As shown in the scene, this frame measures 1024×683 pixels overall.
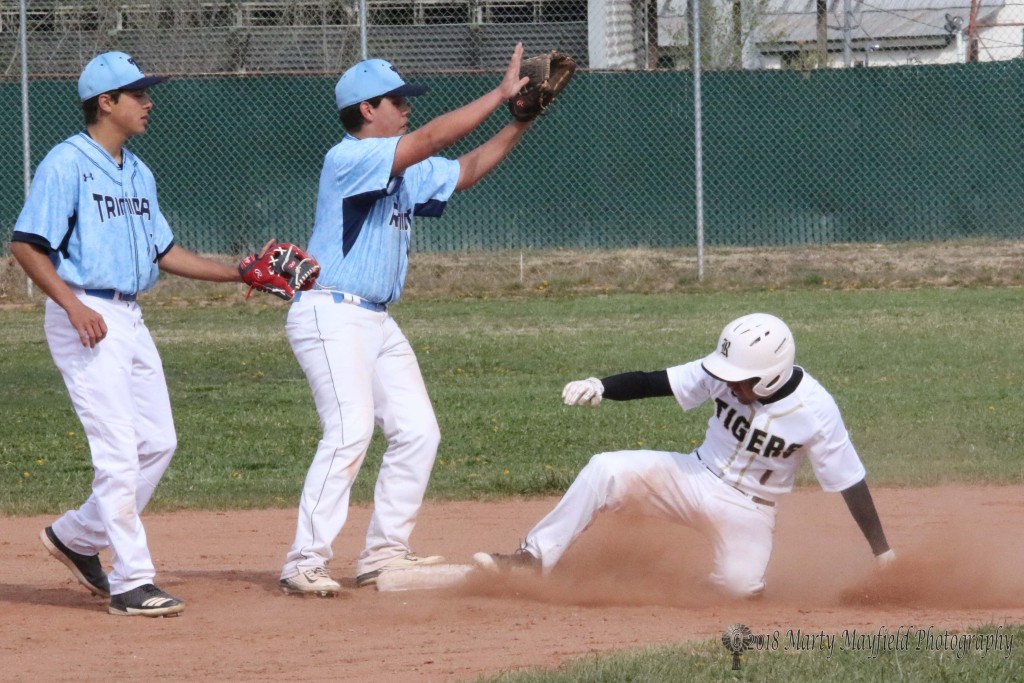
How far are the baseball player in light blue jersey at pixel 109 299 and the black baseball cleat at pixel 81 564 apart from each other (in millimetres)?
149

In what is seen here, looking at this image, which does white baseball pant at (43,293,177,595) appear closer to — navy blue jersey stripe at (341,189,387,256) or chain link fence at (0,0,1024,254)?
navy blue jersey stripe at (341,189,387,256)

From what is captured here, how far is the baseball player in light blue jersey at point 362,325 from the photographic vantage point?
553 centimetres

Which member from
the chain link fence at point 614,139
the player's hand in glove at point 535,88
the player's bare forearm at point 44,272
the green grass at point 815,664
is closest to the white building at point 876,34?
the chain link fence at point 614,139

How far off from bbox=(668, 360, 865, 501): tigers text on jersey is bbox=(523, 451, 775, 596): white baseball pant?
86 millimetres

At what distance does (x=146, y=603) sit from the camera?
5.33 m

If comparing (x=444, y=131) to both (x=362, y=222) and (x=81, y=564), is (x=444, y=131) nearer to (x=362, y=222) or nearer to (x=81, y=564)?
(x=362, y=222)

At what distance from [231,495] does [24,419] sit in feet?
9.01

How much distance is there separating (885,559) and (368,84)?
264 cm

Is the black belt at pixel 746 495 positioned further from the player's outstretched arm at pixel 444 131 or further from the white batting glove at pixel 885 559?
the player's outstretched arm at pixel 444 131

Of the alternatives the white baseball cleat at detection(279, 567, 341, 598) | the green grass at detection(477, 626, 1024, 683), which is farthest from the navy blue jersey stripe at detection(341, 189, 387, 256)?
the green grass at detection(477, 626, 1024, 683)

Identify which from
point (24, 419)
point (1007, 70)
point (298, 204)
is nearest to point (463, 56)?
point (298, 204)

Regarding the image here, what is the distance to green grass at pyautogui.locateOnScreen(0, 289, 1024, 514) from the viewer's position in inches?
327

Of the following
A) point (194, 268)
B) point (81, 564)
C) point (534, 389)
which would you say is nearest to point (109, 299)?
point (194, 268)

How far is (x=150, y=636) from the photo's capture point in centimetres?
509
